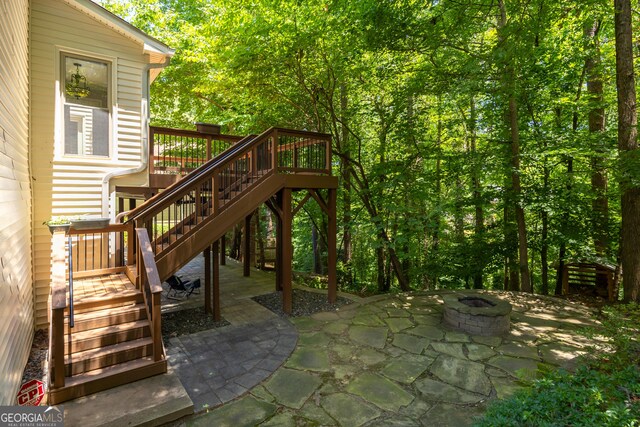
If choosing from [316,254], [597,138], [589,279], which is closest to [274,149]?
[597,138]

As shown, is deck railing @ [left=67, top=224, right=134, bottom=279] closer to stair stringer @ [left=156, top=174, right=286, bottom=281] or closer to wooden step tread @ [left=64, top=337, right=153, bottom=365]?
stair stringer @ [left=156, top=174, right=286, bottom=281]

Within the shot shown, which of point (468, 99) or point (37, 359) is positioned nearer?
point (37, 359)

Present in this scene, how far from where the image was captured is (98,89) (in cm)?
605

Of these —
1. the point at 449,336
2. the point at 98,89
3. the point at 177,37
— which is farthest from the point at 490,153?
the point at 177,37

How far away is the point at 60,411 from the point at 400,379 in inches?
139

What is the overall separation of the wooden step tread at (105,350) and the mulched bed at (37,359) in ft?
4.19

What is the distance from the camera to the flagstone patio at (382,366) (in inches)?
124

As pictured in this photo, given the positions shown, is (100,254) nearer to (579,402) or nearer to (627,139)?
(579,402)

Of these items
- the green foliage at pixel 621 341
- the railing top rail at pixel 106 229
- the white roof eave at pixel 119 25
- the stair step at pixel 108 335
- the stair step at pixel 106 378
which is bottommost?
the stair step at pixel 106 378

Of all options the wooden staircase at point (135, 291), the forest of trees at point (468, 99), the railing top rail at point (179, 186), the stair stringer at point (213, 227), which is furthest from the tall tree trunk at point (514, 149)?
the stair stringer at point (213, 227)

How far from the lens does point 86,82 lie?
5.93 meters

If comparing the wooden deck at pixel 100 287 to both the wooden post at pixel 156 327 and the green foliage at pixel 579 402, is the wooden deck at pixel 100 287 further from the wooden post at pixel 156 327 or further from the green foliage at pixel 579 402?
the green foliage at pixel 579 402

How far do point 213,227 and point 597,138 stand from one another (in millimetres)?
7600

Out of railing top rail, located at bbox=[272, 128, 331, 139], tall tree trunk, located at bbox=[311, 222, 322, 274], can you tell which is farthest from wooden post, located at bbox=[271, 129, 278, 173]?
→ tall tree trunk, located at bbox=[311, 222, 322, 274]
